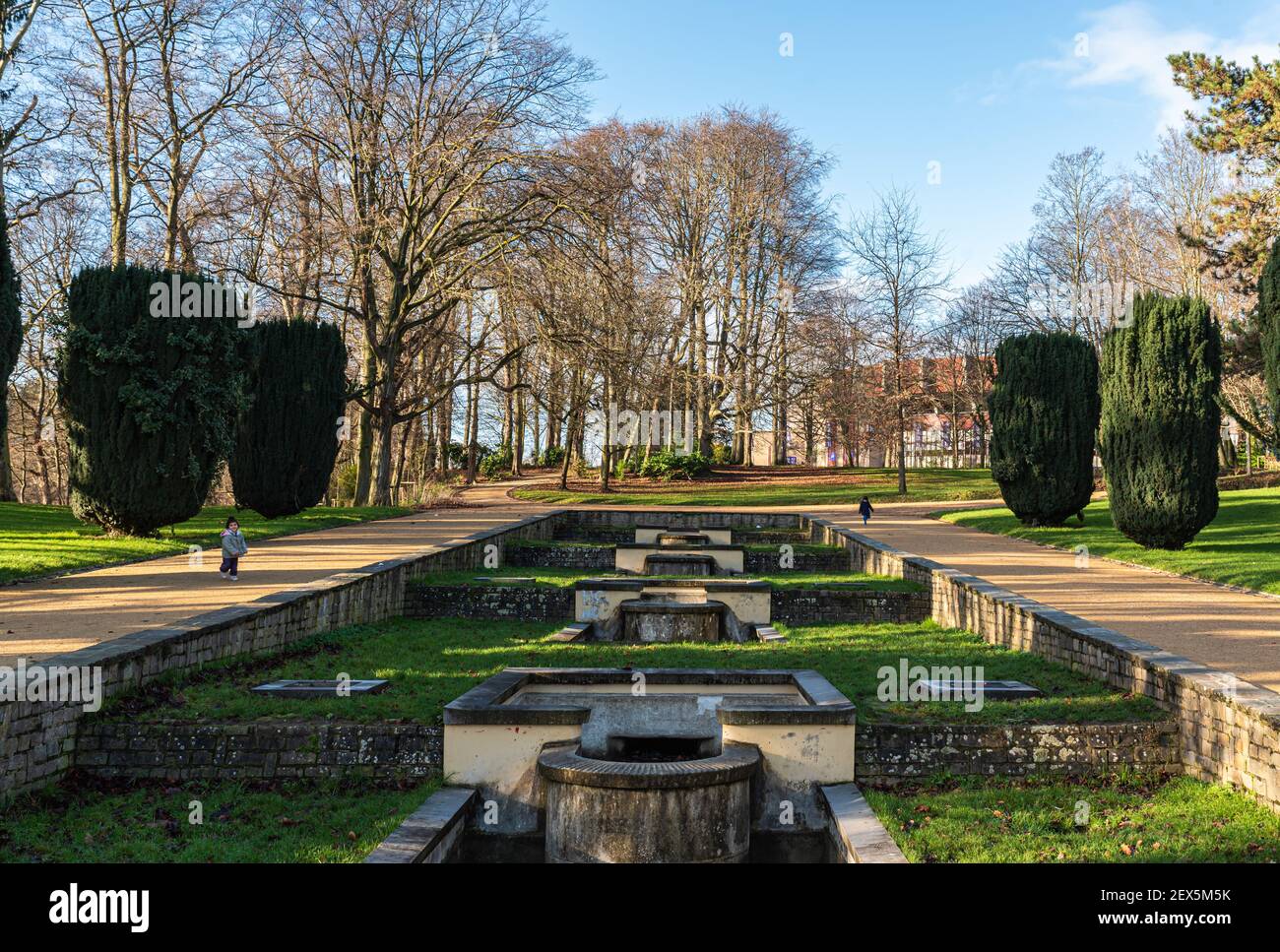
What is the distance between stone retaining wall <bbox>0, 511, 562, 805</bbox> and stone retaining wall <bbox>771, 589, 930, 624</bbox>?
5.83 m

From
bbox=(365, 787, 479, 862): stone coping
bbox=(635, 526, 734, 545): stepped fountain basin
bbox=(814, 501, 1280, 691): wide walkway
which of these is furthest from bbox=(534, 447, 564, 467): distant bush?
bbox=(365, 787, 479, 862): stone coping

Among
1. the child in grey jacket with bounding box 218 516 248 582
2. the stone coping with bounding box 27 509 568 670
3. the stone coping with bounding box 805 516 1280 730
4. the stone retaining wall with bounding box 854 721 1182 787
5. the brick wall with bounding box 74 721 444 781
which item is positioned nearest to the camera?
the stone coping with bounding box 805 516 1280 730

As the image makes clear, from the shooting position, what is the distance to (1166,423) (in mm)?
18891

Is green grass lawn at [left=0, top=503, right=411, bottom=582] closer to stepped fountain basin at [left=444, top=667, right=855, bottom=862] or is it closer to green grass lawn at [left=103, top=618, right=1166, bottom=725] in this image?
green grass lawn at [left=103, top=618, right=1166, bottom=725]

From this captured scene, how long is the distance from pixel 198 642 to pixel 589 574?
1011 centimetres

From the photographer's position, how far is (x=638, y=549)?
19.2 metres

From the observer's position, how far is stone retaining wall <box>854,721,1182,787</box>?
7.52 meters

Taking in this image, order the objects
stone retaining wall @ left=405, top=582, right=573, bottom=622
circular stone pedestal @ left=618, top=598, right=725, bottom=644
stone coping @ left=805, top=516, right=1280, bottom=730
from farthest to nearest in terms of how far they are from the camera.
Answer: stone retaining wall @ left=405, top=582, right=573, bottom=622
circular stone pedestal @ left=618, top=598, right=725, bottom=644
stone coping @ left=805, top=516, right=1280, bottom=730

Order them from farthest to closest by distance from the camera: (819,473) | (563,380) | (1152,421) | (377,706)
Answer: (819,473) < (563,380) < (1152,421) < (377,706)

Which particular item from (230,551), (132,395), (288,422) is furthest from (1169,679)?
(288,422)

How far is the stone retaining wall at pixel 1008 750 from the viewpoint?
752 centimetres
